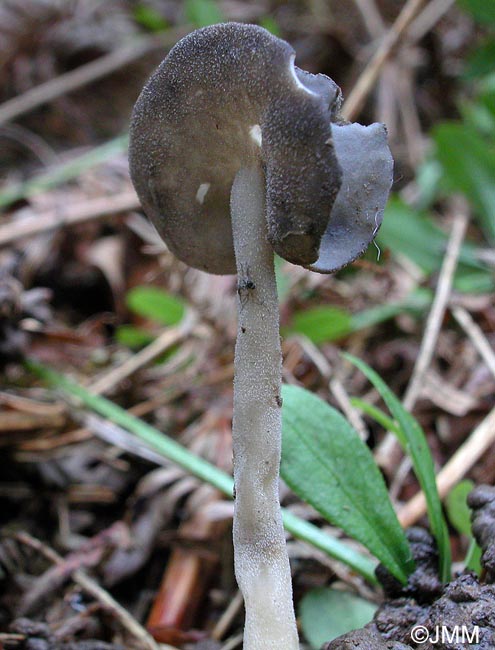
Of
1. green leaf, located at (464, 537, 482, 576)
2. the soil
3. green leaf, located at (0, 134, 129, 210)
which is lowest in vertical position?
the soil

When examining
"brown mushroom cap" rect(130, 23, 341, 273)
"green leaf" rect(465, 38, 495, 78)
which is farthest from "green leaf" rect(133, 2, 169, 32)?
"brown mushroom cap" rect(130, 23, 341, 273)

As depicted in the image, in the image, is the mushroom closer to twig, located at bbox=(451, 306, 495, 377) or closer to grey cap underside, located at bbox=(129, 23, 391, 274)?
grey cap underside, located at bbox=(129, 23, 391, 274)

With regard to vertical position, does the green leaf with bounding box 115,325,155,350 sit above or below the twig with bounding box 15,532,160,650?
above

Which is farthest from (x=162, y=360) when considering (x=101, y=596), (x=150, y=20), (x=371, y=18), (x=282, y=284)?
(x=150, y=20)

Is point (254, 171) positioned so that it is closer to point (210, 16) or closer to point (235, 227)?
point (235, 227)

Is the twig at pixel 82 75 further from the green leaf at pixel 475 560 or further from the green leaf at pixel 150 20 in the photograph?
the green leaf at pixel 475 560
